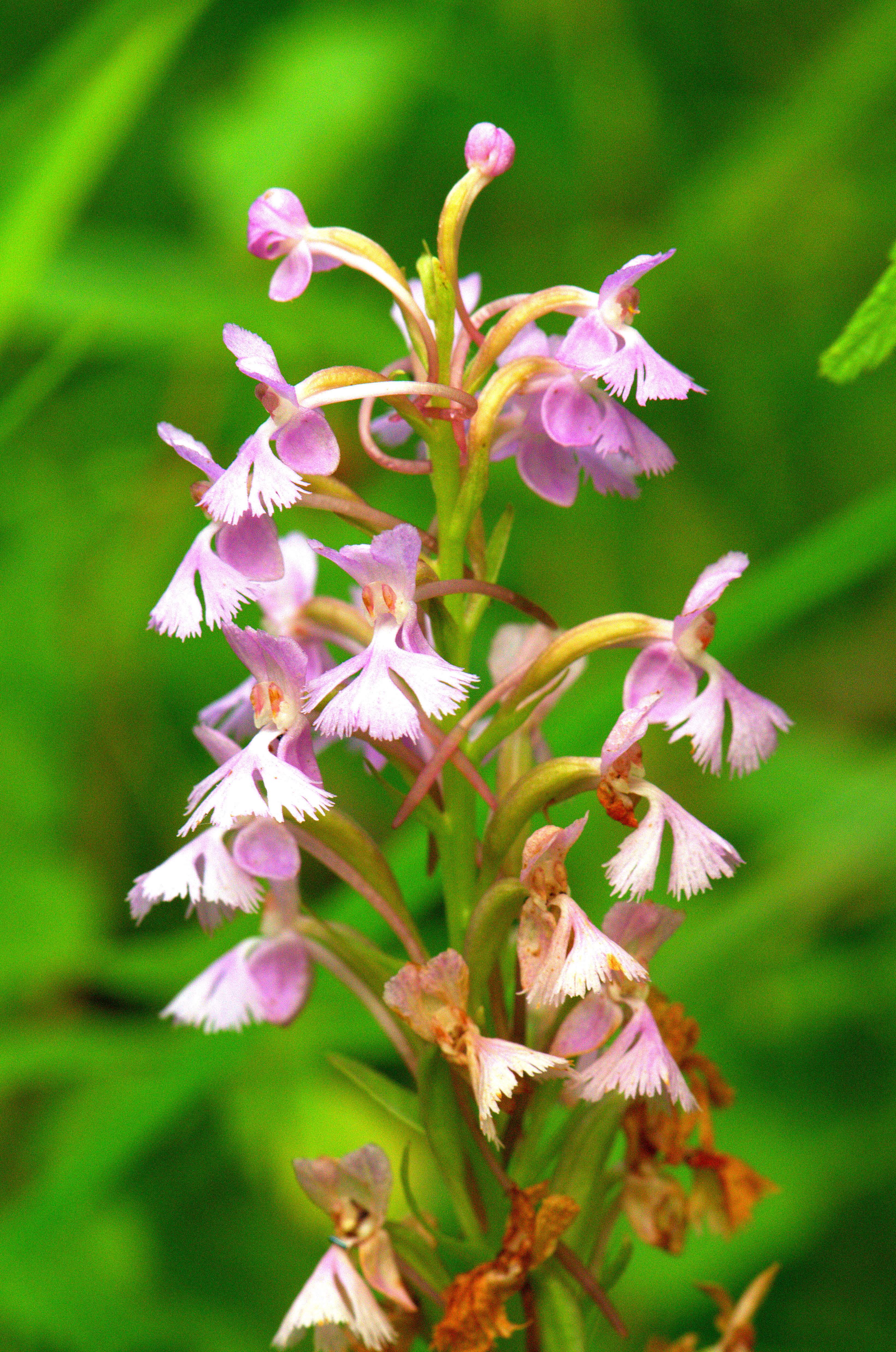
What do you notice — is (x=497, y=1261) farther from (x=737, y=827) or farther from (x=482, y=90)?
(x=482, y=90)

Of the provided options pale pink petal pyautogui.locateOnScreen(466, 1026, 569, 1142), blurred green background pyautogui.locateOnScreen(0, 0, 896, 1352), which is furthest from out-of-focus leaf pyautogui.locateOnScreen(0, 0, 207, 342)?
pale pink petal pyautogui.locateOnScreen(466, 1026, 569, 1142)

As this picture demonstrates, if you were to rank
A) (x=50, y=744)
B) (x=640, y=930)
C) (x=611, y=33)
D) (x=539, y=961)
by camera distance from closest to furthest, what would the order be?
(x=539, y=961) < (x=640, y=930) < (x=50, y=744) < (x=611, y=33)

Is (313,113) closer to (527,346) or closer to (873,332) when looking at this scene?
(527,346)

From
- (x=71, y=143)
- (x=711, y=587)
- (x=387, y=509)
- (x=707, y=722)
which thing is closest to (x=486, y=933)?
(x=707, y=722)

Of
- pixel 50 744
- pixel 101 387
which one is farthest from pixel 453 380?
pixel 101 387

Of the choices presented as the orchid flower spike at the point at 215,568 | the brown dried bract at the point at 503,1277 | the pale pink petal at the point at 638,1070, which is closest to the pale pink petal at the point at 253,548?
the orchid flower spike at the point at 215,568

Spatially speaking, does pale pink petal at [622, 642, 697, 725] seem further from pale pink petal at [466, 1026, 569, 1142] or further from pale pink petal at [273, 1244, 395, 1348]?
pale pink petal at [273, 1244, 395, 1348]
